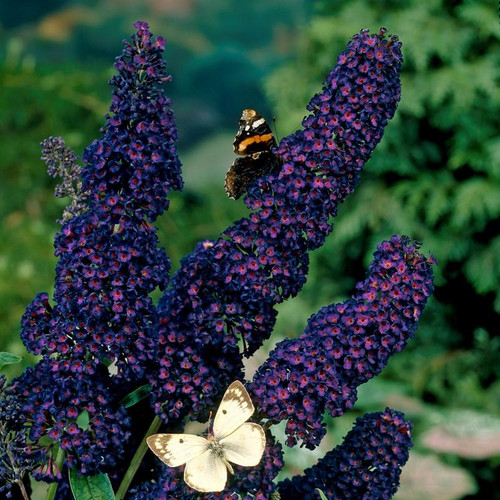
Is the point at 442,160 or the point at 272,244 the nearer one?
the point at 272,244

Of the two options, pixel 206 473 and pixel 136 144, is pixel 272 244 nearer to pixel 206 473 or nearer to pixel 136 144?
pixel 136 144

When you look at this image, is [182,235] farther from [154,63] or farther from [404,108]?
[154,63]

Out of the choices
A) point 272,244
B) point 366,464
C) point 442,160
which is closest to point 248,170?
point 272,244

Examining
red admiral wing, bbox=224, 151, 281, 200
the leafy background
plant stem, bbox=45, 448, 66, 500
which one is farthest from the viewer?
the leafy background

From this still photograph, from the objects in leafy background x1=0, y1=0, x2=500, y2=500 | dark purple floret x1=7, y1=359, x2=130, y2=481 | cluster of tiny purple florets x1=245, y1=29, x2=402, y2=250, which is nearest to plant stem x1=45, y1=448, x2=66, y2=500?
dark purple floret x1=7, y1=359, x2=130, y2=481

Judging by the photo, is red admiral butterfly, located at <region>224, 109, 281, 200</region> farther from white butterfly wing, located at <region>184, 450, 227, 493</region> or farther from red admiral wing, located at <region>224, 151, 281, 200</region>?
white butterfly wing, located at <region>184, 450, 227, 493</region>

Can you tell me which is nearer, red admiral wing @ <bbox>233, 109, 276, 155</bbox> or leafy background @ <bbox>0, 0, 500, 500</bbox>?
red admiral wing @ <bbox>233, 109, 276, 155</bbox>
